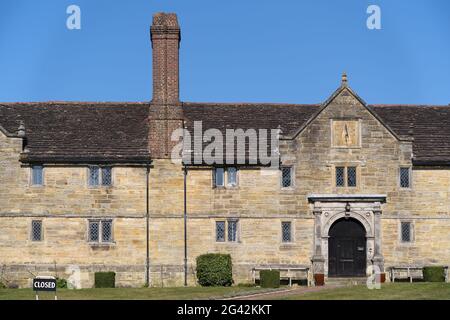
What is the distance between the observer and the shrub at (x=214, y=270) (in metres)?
43.8

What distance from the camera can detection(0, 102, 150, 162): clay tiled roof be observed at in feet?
148

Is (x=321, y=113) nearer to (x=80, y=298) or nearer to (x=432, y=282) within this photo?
(x=432, y=282)

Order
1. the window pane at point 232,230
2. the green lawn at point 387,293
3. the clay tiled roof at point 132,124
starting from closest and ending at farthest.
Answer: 1. the green lawn at point 387,293
2. the window pane at point 232,230
3. the clay tiled roof at point 132,124

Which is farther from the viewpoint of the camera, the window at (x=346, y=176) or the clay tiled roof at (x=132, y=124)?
the window at (x=346, y=176)

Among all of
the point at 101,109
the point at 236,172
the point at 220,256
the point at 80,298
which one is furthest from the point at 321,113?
the point at 80,298

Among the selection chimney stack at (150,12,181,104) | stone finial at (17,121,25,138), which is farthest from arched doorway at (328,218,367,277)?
stone finial at (17,121,25,138)

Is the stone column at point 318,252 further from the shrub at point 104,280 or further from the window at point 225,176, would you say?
the shrub at point 104,280

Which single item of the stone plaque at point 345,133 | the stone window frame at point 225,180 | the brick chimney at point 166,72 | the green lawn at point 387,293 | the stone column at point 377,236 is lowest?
the green lawn at point 387,293

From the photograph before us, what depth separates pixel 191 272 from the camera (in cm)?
4478

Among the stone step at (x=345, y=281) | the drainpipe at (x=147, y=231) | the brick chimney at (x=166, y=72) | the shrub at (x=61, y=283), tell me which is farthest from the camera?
the brick chimney at (x=166, y=72)

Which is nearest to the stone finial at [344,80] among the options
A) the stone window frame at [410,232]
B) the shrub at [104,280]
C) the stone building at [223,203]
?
the stone building at [223,203]

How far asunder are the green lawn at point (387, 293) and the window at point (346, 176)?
22.4 feet

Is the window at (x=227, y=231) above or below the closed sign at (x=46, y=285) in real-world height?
above

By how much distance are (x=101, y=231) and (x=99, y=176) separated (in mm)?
2535
